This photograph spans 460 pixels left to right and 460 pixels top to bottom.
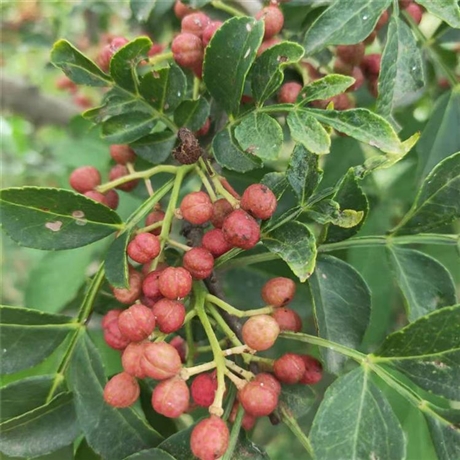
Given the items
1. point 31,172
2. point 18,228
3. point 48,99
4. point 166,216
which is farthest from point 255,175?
point 31,172

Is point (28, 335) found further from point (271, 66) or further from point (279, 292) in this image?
point (271, 66)

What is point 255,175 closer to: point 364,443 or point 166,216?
point 166,216

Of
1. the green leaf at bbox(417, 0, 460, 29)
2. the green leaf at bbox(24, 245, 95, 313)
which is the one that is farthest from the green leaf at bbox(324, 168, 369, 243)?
the green leaf at bbox(24, 245, 95, 313)

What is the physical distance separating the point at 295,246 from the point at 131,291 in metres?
0.22

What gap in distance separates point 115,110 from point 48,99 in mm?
1380

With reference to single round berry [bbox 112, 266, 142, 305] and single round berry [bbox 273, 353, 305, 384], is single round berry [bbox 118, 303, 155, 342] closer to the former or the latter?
single round berry [bbox 112, 266, 142, 305]

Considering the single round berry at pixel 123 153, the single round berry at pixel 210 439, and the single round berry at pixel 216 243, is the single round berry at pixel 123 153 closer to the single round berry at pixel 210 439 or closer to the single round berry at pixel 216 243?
the single round berry at pixel 216 243

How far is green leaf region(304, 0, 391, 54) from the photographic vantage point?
831mm

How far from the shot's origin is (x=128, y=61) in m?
0.80

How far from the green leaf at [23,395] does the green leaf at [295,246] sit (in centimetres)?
37

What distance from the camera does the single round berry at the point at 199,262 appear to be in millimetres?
765

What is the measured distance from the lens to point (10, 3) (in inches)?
86.7

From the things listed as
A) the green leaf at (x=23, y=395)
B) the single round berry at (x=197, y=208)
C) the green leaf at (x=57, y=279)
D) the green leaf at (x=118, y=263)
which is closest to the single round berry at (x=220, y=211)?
the single round berry at (x=197, y=208)

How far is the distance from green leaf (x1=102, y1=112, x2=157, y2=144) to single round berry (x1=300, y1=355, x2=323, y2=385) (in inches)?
14.6
